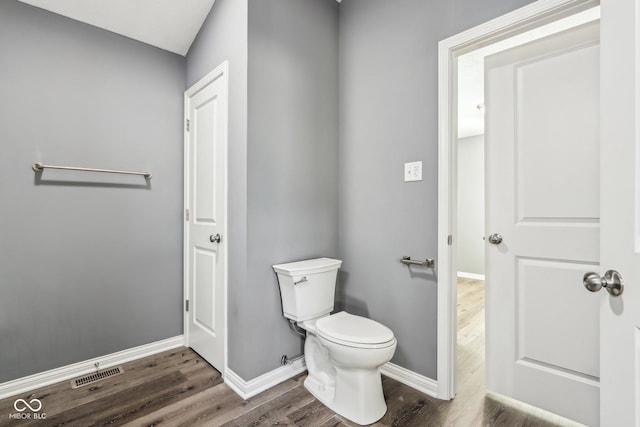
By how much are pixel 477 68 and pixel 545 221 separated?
1835 mm

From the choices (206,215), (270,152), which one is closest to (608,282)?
(270,152)

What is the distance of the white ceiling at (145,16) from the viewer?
6.42ft

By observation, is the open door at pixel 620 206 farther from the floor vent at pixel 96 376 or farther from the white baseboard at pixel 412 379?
the floor vent at pixel 96 376

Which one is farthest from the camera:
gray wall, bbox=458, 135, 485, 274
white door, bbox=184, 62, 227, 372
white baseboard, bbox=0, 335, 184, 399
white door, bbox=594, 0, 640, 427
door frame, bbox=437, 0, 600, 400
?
gray wall, bbox=458, 135, 485, 274

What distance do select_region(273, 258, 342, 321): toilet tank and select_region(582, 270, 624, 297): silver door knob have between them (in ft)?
4.37

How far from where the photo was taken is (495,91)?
172 centimetres

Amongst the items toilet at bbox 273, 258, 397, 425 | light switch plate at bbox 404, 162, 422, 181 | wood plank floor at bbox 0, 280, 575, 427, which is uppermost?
light switch plate at bbox 404, 162, 422, 181

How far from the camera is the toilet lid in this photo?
1.55 m

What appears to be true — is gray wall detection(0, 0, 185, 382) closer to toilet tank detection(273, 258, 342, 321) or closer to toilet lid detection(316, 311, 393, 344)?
toilet tank detection(273, 258, 342, 321)

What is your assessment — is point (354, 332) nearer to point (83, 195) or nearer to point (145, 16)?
point (83, 195)

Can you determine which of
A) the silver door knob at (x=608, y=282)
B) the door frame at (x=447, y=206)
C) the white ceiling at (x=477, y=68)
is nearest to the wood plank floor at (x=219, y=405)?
the door frame at (x=447, y=206)

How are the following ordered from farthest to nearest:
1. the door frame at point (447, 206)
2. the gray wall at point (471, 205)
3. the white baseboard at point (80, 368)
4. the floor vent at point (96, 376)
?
1. the gray wall at point (471, 205)
2. the floor vent at point (96, 376)
3. the white baseboard at point (80, 368)
4. the door frame at point (447, 206)

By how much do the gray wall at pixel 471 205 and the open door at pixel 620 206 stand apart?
4.14 meters

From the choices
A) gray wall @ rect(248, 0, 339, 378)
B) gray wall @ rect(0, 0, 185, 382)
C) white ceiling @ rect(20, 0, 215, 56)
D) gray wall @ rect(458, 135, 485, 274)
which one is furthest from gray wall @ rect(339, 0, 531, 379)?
gray wall @ rect(458, 135, 485, 274)
